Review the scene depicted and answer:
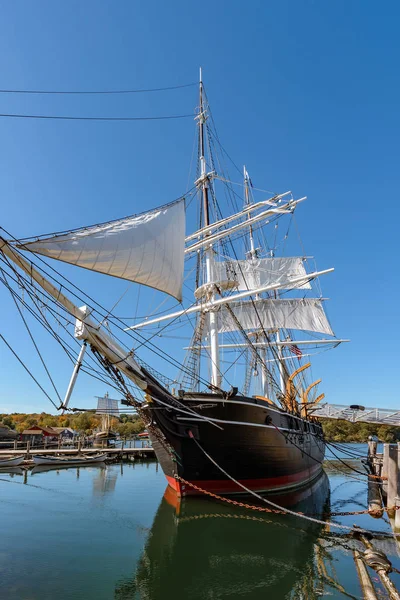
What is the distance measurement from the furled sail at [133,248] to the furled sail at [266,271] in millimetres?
15639

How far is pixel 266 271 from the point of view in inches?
1150

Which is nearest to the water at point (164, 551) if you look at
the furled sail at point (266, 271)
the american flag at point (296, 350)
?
the furled sail at point (266, 271)

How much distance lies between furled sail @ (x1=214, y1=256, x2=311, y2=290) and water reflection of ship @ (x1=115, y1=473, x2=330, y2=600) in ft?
58.8

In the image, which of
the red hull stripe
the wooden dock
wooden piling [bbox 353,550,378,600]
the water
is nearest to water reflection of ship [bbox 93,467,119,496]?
Answer: the water

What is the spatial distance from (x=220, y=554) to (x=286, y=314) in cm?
2744

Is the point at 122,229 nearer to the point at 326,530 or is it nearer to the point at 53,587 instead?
the point at 53,587

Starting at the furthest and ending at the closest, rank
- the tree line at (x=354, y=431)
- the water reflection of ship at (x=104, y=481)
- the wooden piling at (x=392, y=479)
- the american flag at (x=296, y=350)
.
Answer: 1. the tree line at (x=354, y=431)
2. the american flag at (x=296, y=350)
3. the water reflection of ship at (x=104, y=481)
4. the wooden piling at (x=392, y=479)

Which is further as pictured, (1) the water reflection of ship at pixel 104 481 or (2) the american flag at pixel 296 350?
(2) the american flag at pixel 296 350

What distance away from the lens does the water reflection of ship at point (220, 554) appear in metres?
6.63

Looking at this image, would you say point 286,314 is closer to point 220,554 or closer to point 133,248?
point 133,248

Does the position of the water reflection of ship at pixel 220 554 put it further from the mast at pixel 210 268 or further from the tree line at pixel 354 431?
the tree line at pixel 354 431

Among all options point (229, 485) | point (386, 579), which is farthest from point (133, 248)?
point (229, 485)

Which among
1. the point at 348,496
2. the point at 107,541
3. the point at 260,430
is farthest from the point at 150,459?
the point at 107,541

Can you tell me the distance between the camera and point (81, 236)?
27.9 ft
